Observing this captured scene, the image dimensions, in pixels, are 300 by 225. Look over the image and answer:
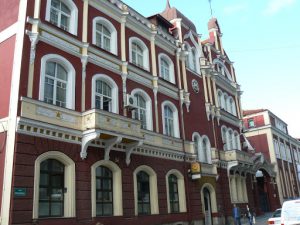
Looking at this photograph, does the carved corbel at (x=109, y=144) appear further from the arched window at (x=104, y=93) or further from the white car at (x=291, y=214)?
the white car at (x=291, y=214)

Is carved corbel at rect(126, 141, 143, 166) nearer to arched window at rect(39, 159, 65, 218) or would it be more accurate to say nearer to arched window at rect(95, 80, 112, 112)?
arched window at rect(95, 80, 112, 112)

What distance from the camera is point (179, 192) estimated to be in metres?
22.6

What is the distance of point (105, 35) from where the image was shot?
2056 cm

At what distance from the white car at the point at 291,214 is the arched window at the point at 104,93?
33.8ft

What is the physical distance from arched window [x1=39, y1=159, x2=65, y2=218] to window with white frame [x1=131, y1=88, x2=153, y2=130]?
700 centimetres

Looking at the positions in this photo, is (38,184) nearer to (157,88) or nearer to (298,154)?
(157,88)

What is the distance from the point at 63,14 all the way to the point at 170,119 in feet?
33.2

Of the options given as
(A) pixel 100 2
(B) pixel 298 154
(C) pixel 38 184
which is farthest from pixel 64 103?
(B) pixel 298 154

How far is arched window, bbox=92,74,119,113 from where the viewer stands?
60.3 feet

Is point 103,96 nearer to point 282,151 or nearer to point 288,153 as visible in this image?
point 282,151

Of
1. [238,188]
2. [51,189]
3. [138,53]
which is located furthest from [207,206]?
[51,189]

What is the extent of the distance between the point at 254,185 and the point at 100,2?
972 inches

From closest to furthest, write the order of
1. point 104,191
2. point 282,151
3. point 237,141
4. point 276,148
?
point 104,191, point 237,141, point 276,148, point 282,151

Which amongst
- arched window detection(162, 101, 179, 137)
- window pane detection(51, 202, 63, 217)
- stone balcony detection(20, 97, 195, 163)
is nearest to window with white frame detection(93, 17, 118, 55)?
stone balcony detection(20, 97, 195, 163)
